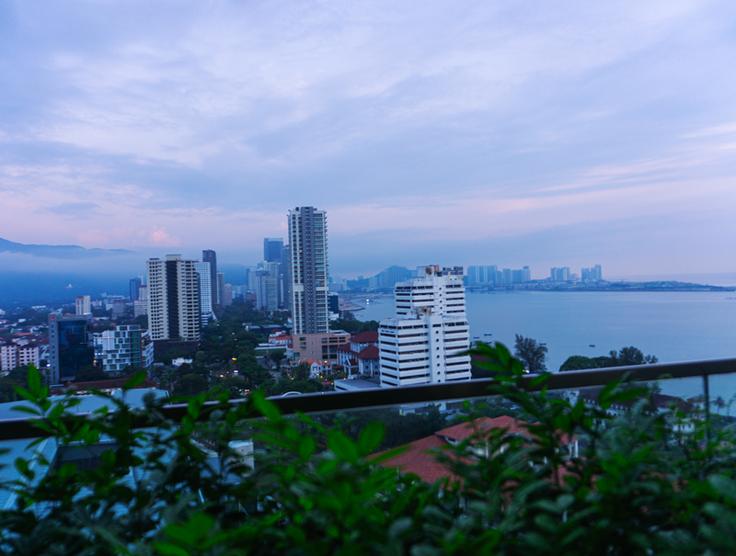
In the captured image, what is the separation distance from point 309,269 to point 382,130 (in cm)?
340

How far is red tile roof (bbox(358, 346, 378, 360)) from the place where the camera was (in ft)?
23.4

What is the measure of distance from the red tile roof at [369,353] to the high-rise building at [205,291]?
3.53m

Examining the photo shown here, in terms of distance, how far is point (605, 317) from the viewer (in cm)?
1081

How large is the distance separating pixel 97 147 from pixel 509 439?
474 inches

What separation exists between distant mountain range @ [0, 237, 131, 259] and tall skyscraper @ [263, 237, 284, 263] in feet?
11.9

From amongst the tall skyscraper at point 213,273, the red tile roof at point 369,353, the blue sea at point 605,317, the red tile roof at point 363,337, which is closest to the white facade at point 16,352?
the red tile roof at point 369,353

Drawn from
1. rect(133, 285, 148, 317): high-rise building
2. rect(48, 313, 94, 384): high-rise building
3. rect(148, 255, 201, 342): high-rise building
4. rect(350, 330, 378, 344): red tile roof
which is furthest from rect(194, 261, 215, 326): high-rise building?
rect(48, 313, 94, 384): high-rise building

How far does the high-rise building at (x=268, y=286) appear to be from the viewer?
12.4 metres

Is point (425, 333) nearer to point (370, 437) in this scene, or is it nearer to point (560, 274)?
point (370, 437)

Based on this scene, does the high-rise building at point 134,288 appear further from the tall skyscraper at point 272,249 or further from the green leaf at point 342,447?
the green leaf at point 342,447

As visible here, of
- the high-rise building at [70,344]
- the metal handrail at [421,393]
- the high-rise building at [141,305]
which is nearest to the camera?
the metal handrail at [421,393]

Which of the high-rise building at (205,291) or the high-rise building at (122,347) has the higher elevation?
the high-rise building at (205,291)

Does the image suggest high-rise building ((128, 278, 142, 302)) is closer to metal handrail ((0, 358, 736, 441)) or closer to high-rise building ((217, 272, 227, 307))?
high-rise building ((217, 272, 227, 307))

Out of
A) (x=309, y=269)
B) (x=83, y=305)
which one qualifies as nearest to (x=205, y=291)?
(x=309, y=269)
